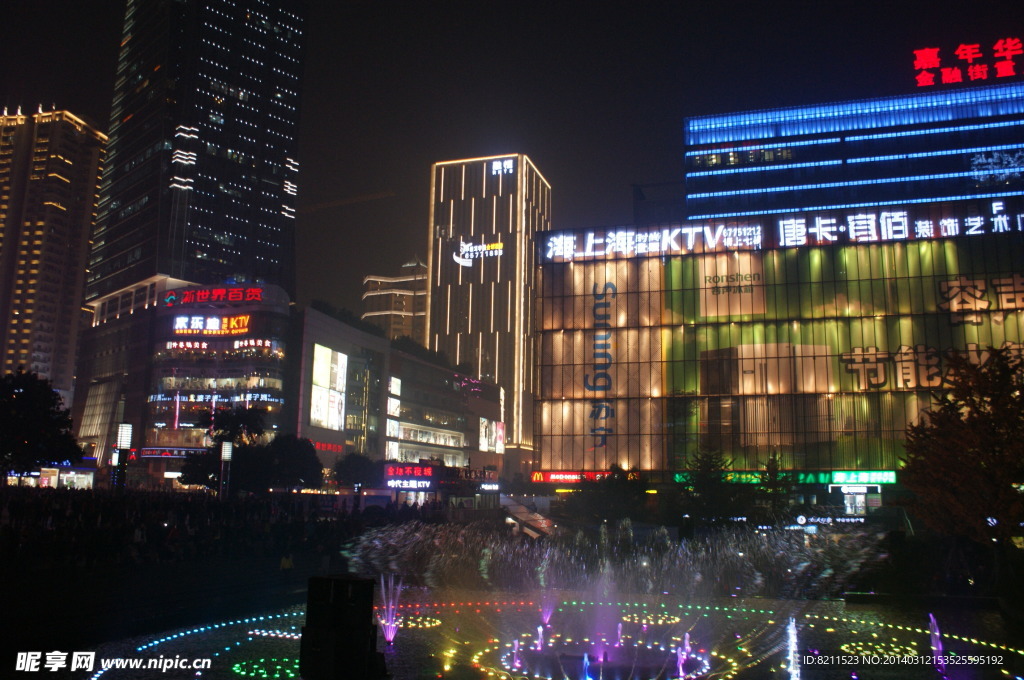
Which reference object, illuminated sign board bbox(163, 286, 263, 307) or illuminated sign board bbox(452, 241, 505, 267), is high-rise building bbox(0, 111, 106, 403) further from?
illuminated sign board bbox(452, 241, 505, 267)

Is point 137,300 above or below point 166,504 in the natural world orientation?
above

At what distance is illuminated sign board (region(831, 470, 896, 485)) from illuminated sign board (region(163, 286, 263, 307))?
6983cm

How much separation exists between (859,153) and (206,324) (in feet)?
290

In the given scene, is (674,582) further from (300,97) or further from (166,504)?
Result: (300,97)

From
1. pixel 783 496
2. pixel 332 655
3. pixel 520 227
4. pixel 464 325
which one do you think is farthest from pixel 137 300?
pixel 332 655

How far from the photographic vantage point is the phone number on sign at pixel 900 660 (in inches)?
549

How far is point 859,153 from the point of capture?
334 ft

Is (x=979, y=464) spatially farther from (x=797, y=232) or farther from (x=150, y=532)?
(x=797, y=232)

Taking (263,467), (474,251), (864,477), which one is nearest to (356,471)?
(263,467)

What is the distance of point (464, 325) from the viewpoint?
18550 cm

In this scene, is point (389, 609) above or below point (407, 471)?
below

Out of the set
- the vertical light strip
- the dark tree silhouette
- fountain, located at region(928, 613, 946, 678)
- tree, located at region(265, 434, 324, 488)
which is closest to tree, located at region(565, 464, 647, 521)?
tree, located at region(265, 434, 324, 488)

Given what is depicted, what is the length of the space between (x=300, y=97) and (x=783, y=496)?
487ft

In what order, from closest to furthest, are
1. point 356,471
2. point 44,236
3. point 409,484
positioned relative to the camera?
point 409,484 < point 356,471 < point 44,236
